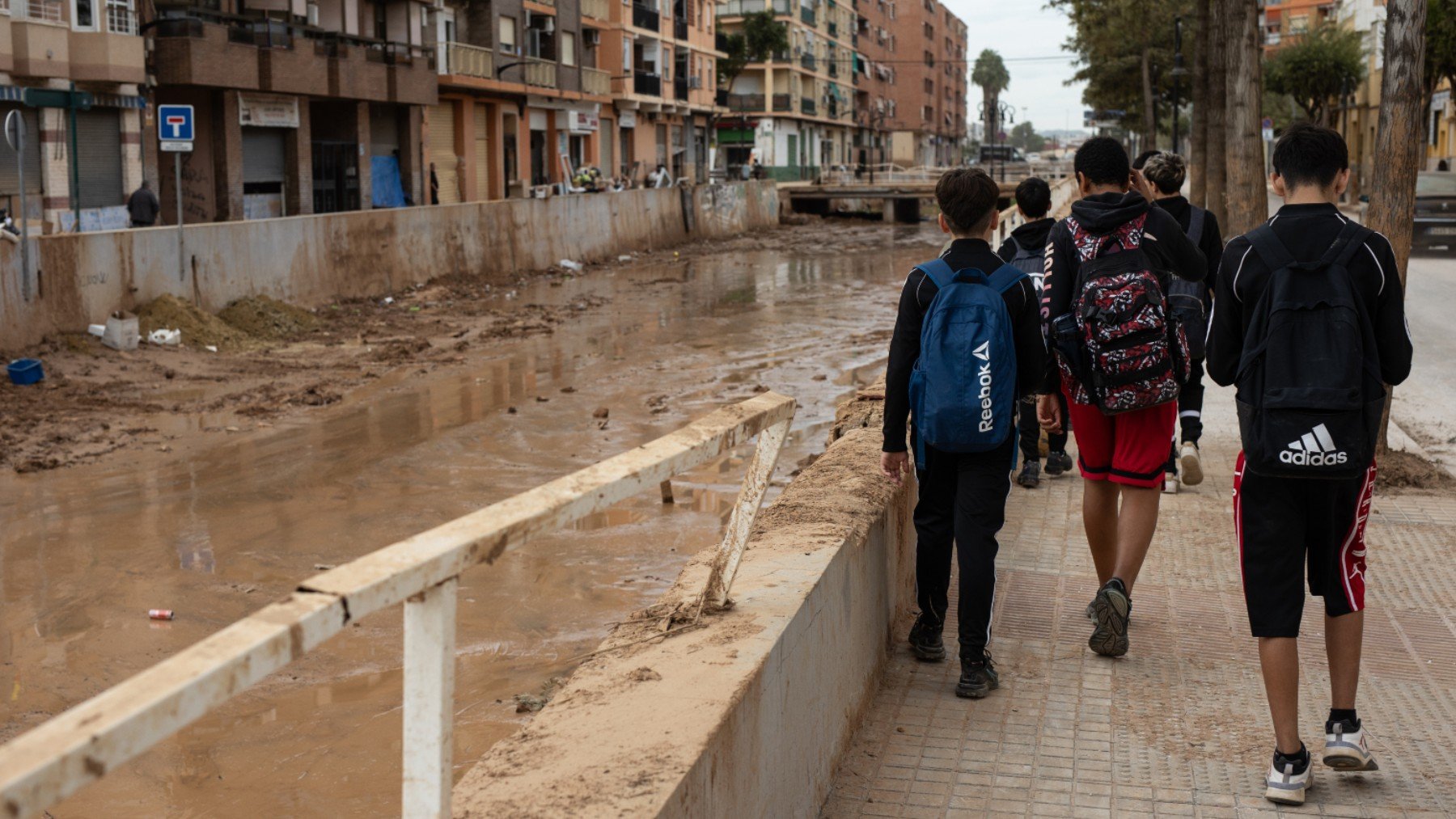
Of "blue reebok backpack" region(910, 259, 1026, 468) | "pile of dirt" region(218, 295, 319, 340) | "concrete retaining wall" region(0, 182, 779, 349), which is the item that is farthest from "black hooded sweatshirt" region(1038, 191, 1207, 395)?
"pile of dirt" region(218, 295, 319, 340)

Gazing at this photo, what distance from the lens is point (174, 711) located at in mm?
1496

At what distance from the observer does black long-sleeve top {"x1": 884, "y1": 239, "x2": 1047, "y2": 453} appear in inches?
178

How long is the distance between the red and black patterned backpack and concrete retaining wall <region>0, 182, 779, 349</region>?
13796 millimetres

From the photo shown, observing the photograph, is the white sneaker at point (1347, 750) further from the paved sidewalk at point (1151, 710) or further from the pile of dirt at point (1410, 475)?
the pile of dirt at point (1410, 475)

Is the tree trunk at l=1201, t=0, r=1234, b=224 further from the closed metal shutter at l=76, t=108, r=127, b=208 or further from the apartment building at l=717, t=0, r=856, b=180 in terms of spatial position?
the apartment building at l=717, t=0, r=856, b=180

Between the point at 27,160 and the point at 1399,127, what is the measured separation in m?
25.3

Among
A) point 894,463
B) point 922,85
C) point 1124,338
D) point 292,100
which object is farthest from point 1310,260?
point 922,85

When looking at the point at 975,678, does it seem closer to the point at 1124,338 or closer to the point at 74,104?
the point at 1124,338

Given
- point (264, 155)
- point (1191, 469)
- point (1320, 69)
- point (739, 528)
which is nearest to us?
point (739, 528)

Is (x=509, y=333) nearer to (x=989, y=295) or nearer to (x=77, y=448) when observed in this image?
(x=77, y=448)

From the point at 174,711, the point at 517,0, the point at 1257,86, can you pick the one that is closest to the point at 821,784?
the point at 174,711

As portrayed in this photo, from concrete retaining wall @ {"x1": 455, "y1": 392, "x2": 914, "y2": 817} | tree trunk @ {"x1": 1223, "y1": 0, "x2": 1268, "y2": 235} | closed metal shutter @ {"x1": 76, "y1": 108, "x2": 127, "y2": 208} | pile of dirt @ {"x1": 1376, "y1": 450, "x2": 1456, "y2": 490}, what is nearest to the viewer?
concrete retaining wall @ {"x1": 455, "y1": 392, "x2": 914, "y2": 817}

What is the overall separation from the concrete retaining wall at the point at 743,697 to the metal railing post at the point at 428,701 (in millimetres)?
408

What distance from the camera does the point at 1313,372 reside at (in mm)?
3752
